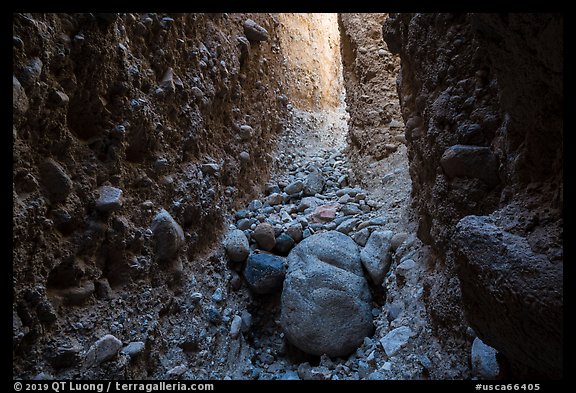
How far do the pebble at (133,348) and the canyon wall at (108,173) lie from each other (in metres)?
0.04

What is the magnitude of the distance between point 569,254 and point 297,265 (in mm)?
1766

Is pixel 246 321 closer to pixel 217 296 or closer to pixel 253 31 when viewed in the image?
pixel 217 296

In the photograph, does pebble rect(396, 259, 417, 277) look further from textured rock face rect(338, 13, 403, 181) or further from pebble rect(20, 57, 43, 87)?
pebble rect(20, 57, 43, 87)

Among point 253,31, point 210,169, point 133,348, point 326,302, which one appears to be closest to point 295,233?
point 326,302

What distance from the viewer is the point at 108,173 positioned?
6.16 feet

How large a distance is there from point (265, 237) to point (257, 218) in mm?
262

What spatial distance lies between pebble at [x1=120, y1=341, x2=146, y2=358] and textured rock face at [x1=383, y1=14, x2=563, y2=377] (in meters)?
1.33

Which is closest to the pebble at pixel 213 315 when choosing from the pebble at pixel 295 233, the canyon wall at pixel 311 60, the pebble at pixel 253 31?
the pebble at pixel 295 233

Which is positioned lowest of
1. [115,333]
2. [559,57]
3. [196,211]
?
[115,333]

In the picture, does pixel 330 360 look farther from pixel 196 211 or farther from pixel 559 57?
pixel 559 57

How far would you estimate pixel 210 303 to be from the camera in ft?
7.84
